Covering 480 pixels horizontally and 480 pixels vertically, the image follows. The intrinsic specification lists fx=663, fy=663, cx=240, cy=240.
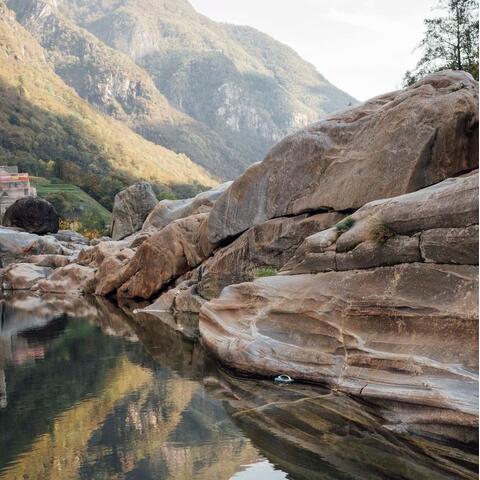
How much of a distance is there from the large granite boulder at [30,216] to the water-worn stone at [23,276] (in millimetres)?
17260

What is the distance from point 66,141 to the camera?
149m

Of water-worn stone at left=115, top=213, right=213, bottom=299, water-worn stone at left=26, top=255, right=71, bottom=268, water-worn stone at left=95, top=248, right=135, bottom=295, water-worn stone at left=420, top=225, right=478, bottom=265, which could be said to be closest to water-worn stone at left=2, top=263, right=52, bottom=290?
water-worn stone at left=26, top=255, right=71, bottom=268

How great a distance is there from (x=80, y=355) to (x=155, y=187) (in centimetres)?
11909

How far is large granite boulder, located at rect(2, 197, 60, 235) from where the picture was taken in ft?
204

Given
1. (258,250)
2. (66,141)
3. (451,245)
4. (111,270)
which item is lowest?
(111,270)

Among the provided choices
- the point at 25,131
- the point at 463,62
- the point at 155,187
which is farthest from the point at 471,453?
the point at 25,131

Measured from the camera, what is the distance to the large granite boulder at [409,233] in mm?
11008

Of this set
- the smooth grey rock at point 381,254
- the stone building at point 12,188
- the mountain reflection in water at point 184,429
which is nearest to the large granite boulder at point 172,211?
the mountain reflection in water at point 184,429

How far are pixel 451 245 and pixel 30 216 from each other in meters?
56.2

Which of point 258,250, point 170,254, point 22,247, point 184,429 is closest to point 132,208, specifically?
point 22,247

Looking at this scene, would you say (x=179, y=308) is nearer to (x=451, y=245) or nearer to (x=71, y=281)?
(x=71, y=281)

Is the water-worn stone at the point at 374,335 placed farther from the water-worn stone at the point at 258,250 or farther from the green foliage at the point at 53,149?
the green foliage at the point at 53,149

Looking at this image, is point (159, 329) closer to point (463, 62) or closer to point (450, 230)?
point (450, 230)

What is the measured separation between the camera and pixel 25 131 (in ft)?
461
